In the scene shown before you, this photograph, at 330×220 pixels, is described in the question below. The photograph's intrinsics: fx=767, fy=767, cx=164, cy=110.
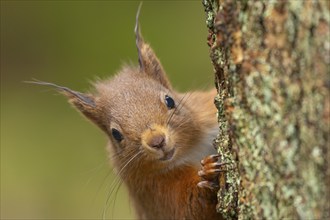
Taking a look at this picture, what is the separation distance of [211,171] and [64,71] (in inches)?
208

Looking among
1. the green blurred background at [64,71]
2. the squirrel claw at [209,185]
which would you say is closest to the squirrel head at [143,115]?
the squirrel claw at [209,185]

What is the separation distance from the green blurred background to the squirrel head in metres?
3.13

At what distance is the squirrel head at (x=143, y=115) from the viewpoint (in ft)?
12.2

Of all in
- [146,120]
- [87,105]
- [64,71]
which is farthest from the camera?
[64,71]

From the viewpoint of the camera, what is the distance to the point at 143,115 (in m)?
3.76

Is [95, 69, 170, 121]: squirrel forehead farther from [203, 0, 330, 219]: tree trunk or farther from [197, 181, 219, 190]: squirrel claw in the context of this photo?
[203, 0, 330, 219]: tree trunk

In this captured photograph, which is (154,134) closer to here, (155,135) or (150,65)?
(155,135)

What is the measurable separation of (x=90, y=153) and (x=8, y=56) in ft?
5.59

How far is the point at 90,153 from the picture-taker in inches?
308

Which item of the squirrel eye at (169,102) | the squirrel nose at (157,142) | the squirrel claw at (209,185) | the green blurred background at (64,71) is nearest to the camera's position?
the squirrel claw at (209,185)

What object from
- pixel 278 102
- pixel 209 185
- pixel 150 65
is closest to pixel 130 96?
pixel 150 65

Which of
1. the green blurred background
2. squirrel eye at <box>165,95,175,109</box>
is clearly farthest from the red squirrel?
the green blurred background

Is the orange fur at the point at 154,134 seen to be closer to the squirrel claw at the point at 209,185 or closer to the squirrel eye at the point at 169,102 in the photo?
the squirrel eye at the point at 169,102

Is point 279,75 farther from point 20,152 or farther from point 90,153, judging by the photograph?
point 20,152
